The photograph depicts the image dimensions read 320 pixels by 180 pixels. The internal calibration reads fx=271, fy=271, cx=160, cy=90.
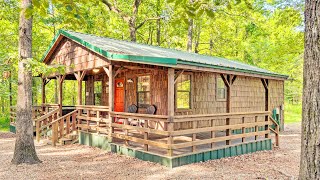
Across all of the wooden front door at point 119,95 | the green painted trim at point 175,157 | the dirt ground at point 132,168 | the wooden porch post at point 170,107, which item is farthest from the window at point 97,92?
the wooden porch post at point 170,107

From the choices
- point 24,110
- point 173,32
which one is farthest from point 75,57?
point 173,32

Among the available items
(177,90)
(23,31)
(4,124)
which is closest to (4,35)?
(4,124)

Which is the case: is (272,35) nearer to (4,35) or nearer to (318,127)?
(4,35)

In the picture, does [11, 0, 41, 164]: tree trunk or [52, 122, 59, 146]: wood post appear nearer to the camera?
[11, 0, 41, 164]: tree trunk

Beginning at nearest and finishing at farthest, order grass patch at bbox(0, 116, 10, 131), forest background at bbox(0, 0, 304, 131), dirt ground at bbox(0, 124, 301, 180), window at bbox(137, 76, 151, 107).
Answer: dirt ground at bbox(0, 124, 301, 180) < window at bbox(137, 76, 151, 107) < grass patch at bbox(0, 116, 10, 131) < forest background at bbox(0, 0, 304, 131)

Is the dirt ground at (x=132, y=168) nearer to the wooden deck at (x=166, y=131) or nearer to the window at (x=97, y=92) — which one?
the wooden deck at (x=166, y=131)

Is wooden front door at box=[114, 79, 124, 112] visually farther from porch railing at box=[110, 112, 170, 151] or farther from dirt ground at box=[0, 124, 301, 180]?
dirt ground at box=[0, 124, 301, 180]

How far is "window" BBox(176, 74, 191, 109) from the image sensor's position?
1119 cm

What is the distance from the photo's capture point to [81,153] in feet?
29.9

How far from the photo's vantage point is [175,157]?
7.18m

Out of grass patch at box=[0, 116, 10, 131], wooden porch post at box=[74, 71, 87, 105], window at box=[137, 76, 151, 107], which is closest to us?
wooden porch post at box=[74, 71, 87, 105]

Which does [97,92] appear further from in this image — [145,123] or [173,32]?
[173,32]

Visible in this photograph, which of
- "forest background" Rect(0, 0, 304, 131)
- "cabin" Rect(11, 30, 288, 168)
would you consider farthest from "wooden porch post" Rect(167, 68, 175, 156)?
"forest background" Rect(0, 0, 304, 131)

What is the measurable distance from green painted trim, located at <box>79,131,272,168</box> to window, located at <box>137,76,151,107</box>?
2674mm
